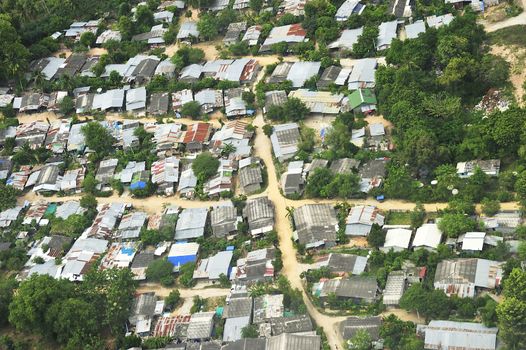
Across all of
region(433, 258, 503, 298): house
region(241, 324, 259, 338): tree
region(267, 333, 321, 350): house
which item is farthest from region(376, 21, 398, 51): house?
region(267, 333, 321, 350): house

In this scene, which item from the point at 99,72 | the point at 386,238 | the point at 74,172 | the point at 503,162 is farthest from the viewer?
the point at 99,72

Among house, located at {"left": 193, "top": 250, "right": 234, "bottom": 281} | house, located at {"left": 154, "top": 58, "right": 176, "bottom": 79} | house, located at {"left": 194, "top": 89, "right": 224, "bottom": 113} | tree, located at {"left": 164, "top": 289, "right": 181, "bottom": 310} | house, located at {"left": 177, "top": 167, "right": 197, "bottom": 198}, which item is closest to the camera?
tree, located at {"left": 164, "top": 289, "right": 181, "bottom": 310}

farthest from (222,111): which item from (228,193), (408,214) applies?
(408,214)

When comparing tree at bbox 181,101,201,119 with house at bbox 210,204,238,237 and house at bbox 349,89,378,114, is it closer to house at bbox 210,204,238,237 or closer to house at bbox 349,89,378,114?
house at bbox 210,204,238,237

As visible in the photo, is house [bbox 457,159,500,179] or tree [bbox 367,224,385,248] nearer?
tree [bbox 367,224,385,248]

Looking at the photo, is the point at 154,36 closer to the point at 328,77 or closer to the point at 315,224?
the point at 328,77

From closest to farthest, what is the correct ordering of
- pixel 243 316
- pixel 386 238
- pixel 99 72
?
1. pixel 243 316
2. pixel 386 238
3. pixel 99 72

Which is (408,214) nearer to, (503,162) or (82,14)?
(503,162)

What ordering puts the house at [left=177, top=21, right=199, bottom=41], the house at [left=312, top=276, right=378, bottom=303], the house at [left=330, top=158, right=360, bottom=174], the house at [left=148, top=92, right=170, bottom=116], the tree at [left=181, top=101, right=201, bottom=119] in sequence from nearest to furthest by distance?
the house at [left=312, top=276, right=378, bottom=303], the house at [left=330, top=158, right=360, bottom=174], the tree at [left=181, top=101, right=201, bottom=119], the house at [left=148, top=92, right=170, bottom=116], the house at [left=177, top=21, right=199, bottom=41]
